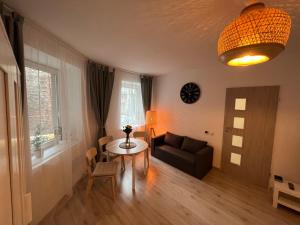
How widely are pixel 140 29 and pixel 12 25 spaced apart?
127 centimetres

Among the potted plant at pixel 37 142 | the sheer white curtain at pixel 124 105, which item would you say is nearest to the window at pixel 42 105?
the potted plant at pixel 37 142

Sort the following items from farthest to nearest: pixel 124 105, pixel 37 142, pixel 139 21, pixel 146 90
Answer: pixel 146 90
pixel 124 105
pixel 37 142
pixel 139 21

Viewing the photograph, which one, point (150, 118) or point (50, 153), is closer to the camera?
point (50, 153)

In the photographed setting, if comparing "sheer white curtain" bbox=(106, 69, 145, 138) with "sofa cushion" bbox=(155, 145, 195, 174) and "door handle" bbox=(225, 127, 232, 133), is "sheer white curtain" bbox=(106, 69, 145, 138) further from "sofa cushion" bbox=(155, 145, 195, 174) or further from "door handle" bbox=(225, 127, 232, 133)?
"door handle" bbox=(225, 127, 232, 133)

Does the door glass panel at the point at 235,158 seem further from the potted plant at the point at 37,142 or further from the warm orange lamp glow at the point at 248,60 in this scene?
the potted plant at the point at 37,142

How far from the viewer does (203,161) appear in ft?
8.98

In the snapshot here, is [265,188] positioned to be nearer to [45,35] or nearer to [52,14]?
[52,14]

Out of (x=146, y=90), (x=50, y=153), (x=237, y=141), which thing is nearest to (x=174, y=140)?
(x=237, y=141)

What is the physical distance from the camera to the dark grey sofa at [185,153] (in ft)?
8.87

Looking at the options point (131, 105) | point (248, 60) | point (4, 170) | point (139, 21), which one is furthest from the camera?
point (131, 105)

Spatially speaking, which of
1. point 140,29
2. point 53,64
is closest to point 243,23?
point 140,29

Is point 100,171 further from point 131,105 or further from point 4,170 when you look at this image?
point 131,105

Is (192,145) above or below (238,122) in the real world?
below

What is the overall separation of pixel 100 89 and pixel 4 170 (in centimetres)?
268
